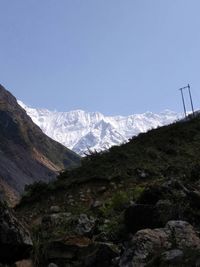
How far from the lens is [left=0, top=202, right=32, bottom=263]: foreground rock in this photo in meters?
9.58

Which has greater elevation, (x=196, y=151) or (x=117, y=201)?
(x=196, y=151)

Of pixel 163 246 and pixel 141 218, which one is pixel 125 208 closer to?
pixel 141 218

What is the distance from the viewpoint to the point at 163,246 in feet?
27.3

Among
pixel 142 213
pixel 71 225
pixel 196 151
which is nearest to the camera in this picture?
pixel 142 213

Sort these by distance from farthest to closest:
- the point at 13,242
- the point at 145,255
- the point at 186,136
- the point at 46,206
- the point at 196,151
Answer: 1. the point at 186,136
2. the point at 196,151
3. the point at 46,206
4. the point at 13,242
5. the point at 145,255

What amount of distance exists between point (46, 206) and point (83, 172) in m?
3.14

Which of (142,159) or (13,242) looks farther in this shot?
(142,159)

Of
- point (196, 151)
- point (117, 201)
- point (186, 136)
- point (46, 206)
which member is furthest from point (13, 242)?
point (186, 136)

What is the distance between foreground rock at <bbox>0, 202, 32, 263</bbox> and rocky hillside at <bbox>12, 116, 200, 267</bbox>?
28 centimetres

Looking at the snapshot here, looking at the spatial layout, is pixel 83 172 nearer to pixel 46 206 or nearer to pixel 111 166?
pixel 111 166

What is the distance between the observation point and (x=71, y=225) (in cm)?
1250

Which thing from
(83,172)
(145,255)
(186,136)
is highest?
(186,136)

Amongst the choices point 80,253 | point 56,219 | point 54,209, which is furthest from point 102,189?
point 80,253

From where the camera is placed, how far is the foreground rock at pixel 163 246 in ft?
24.3
